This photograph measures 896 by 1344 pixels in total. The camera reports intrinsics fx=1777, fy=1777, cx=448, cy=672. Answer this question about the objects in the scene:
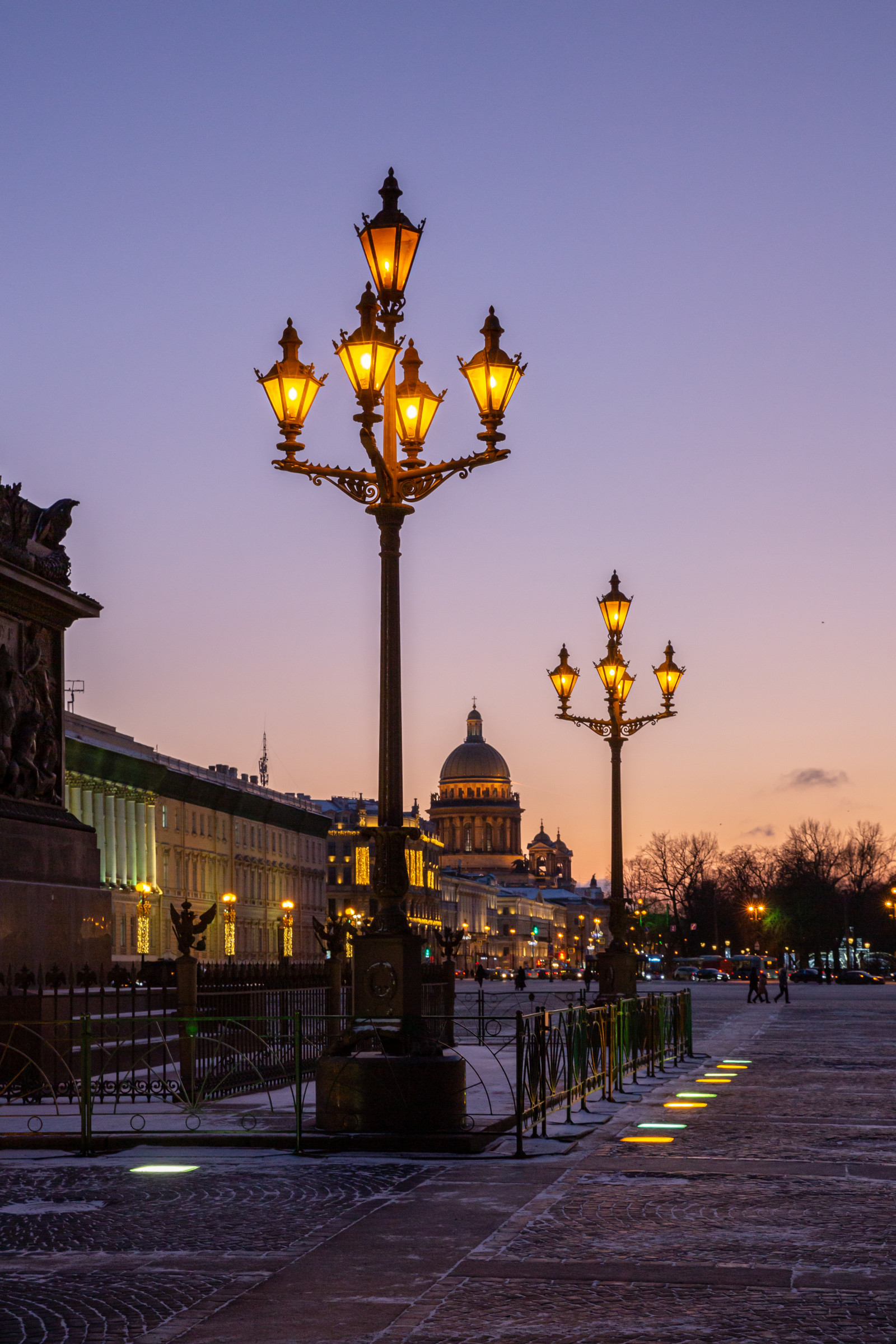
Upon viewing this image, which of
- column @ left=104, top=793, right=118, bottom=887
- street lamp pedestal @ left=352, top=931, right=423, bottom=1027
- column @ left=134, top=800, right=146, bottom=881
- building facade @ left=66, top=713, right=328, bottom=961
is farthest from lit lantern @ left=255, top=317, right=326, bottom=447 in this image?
column @ left=134, top=800, right=146, bottom=881

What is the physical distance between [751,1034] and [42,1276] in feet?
104

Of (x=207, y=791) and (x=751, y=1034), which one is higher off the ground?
(x=207, y=791)

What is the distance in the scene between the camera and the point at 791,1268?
9336 mm

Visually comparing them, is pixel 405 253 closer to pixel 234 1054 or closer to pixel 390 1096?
pixel 390 1096

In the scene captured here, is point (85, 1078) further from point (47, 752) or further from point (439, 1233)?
point (47, 752)

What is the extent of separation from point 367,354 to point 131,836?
82.0m

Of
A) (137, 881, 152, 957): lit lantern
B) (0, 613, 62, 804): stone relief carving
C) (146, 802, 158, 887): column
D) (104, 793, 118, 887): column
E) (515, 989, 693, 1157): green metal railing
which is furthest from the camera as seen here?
(146, 802, 158, 887): column

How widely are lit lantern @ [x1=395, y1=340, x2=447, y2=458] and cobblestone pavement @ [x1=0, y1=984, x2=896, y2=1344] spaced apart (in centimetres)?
655

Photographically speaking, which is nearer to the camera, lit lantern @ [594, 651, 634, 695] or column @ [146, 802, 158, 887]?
lit lantern @ [594, 651, 634, 695]

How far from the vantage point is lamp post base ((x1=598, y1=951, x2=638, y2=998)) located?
1200 inches

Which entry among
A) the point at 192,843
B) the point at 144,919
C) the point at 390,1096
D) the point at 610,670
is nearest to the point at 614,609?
the point at 610,670

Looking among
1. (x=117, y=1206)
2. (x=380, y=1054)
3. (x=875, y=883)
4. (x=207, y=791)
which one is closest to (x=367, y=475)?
(x=380, y=1054)

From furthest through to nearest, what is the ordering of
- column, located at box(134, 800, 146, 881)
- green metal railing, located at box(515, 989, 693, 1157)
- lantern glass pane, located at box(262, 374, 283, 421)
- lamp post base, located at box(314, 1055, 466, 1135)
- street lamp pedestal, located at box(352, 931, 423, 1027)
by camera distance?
column, located at box(134, 800, 146, 881), lantern glass pane, located at box(262, 374, 283, 421), green metal railing, located at box(515, 989, 693, 1157), street lamp pedestal, located at box(352, 931, 423, 1027), lamp post base, located at box(314, 1055, 466, 1135)

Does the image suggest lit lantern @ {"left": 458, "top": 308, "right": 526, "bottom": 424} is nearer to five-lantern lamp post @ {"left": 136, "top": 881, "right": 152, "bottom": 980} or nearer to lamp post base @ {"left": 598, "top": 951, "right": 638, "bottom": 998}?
lamp post base @ {"left": 598, "top": 951, "right": 638, "bottom": 998}
